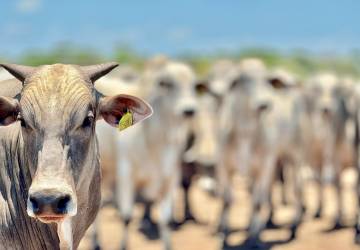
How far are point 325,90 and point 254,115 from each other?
231 cm

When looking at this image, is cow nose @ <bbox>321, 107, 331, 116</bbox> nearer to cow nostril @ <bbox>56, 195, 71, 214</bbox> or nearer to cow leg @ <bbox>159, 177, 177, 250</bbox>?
cow leg @ <bbox>159, 177, 177, 250</bbox>

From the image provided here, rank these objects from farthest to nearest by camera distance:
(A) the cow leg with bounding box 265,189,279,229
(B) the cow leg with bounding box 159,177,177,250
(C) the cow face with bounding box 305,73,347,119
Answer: (C) the cow face with bounding box 305,73,347,119, (A) the cow leg with bounding box 265,189,279,229, (B) the cow leg with bounding box 159,177,177,250

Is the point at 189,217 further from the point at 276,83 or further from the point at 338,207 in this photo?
the point at 276,83

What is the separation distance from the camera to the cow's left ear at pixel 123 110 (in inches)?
272

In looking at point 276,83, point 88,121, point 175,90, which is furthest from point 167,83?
point 88,121

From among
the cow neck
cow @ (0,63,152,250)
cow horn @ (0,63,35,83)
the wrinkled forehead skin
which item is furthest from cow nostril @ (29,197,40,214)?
cow horn @ (0,63,35,83)

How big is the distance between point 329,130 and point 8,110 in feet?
32.2

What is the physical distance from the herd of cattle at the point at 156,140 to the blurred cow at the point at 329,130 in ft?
0.07

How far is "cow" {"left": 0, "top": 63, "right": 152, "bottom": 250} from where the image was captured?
607 cm

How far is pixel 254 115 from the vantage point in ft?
46.6

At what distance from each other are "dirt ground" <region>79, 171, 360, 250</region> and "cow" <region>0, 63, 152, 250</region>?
7.12 meters

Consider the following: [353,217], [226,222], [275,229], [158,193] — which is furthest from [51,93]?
[353,217]

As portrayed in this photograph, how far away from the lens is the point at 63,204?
5980mm

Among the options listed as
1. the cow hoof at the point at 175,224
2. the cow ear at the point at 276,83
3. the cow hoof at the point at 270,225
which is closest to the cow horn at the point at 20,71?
the cow ear at the point at 276,83
